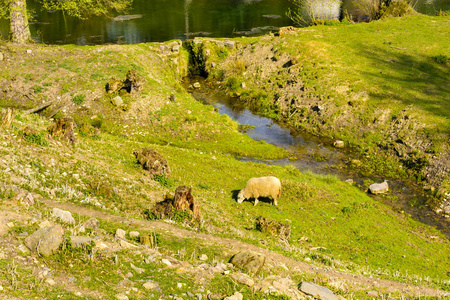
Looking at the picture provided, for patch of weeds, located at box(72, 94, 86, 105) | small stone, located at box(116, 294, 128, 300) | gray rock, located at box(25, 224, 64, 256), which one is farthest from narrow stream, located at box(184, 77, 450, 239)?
gray rock, located at box(25, 224, 64, 256)

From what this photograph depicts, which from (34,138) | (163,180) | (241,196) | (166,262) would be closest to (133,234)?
(166,262)

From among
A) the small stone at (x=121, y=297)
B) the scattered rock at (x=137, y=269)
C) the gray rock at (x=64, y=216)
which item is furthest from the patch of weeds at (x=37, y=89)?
the small stone at (x=121, y=297)

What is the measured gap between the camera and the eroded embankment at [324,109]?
93.5 ft

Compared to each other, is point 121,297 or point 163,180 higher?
point 121,297

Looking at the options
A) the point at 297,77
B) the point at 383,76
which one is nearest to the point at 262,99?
the point at 297,77

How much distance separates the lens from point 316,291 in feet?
36.3

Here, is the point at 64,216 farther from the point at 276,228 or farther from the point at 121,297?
the point at 276,228

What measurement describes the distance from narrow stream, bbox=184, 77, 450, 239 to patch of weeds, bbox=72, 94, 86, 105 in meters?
12.5

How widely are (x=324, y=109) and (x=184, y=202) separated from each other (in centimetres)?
2280

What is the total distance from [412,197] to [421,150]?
5.07 meters

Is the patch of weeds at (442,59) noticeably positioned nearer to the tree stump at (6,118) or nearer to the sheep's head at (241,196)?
the sheep's head at (241,196)

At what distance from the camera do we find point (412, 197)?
84.5 ft

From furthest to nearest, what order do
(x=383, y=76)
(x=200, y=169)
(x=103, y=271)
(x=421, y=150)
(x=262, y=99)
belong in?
1. (x=262, y=99)
2. (x=383, y=76)
3. (x=421, y=150)
4. (x=200, y=169)
5. (x=103, y=271)

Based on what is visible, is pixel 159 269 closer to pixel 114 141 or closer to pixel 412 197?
pixel 114 141
